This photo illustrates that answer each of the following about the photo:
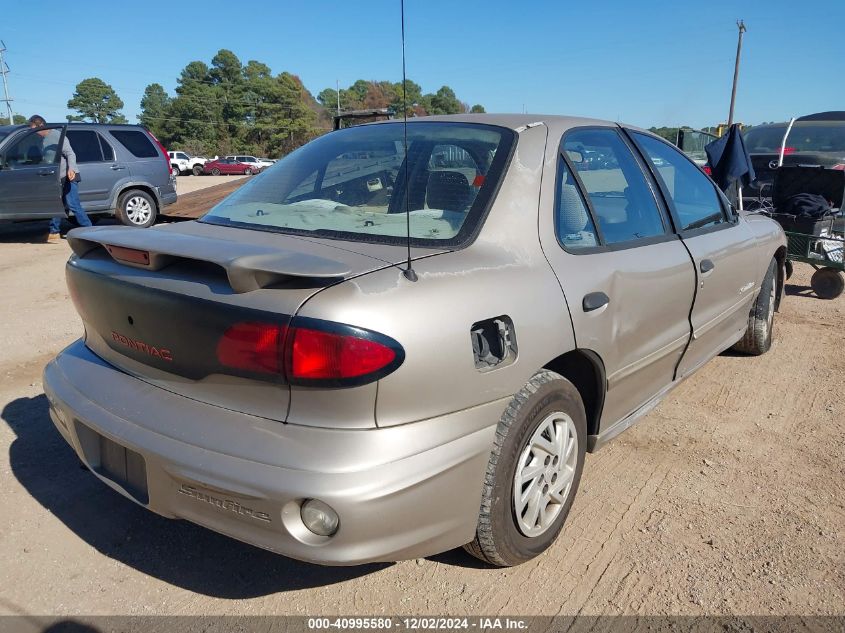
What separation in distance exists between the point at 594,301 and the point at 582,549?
1.00 metres

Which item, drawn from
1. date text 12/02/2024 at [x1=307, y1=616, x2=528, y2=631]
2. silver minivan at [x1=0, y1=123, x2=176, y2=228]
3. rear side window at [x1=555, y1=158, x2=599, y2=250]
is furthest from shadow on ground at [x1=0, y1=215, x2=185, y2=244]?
date text 12/02/2024 at [x1=307, y1=616, x2=528, y2=631]

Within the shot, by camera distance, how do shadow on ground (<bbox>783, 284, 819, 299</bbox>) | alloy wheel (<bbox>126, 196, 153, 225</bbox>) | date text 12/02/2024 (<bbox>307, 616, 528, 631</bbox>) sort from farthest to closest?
alloy wheel (<bbox>126, 196, 153, 225</bbox>) → shadow on ground (<bbox>783, 284, 819, 299</bbox>) → date text 12/02/2024 (<bbox>307, 616, 528, 631</bbox>)

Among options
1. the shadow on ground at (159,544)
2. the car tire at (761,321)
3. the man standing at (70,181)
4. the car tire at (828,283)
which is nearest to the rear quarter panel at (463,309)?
the shadow on ground at (159,544)

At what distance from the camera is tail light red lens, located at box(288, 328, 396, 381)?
1.79 meters

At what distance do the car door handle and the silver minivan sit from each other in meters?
9.74

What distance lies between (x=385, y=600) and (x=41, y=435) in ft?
7.55

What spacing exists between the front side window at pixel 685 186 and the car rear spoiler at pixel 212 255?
225cm

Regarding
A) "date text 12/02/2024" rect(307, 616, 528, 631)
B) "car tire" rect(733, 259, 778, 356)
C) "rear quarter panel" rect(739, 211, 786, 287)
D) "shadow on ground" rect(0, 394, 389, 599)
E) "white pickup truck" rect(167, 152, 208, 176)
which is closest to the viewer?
"date text 12/02/2024" rect(307, 616, 528, 631)

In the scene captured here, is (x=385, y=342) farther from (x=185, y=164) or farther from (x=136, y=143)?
(x=185, y=164)

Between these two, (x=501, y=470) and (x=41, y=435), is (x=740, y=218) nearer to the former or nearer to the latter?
(x=501, y=470)

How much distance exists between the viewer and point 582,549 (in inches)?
102

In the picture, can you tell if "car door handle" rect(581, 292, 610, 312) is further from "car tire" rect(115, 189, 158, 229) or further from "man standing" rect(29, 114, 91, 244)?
"car tire" rect(115, 189, 158, 229)

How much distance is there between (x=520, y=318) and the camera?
2.18 m

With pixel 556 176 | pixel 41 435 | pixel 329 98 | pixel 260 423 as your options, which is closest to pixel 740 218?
pixel 556 176
